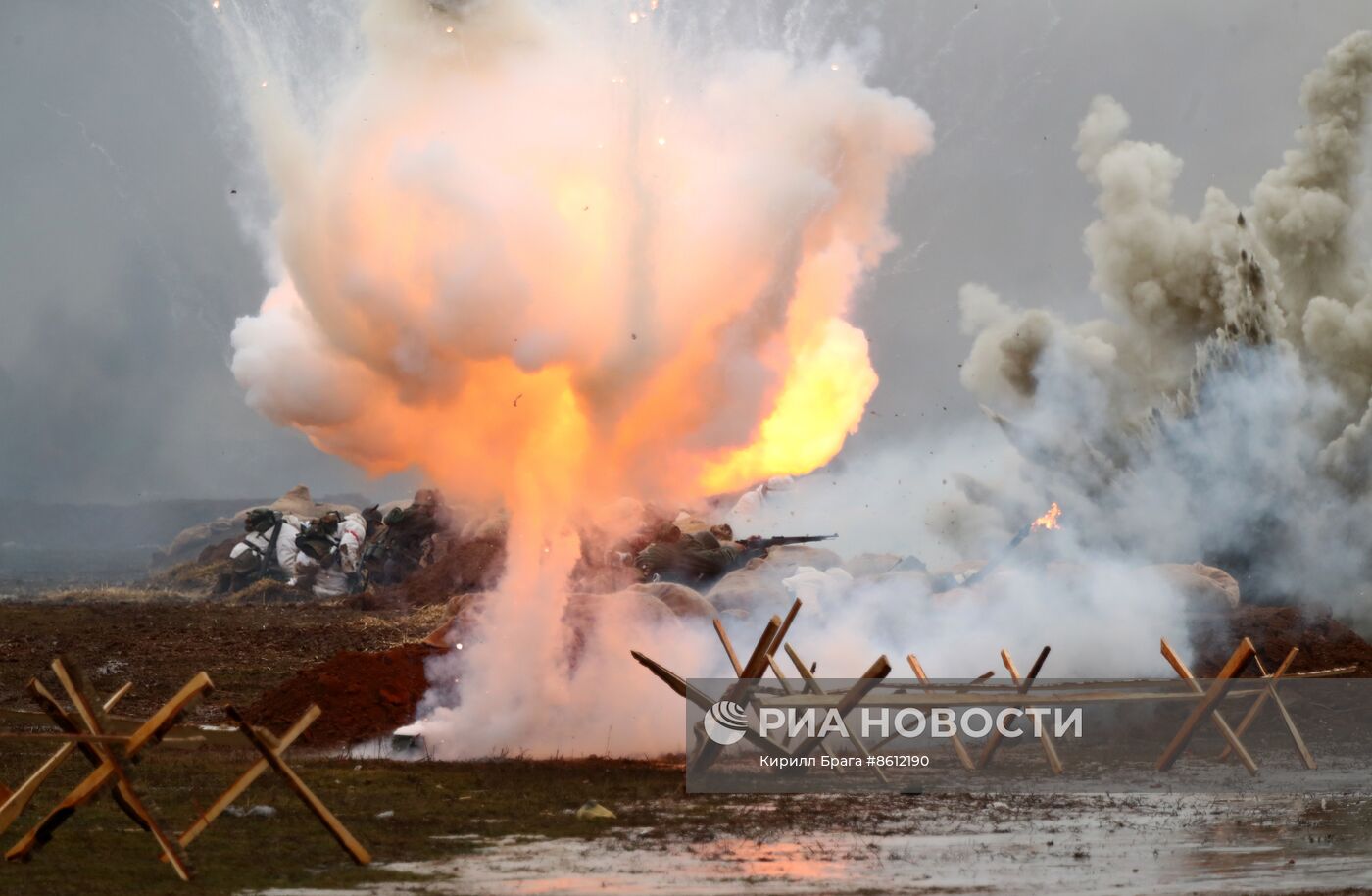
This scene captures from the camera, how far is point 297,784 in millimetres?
12891

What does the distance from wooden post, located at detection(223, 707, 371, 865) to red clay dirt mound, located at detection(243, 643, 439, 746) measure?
980 cm

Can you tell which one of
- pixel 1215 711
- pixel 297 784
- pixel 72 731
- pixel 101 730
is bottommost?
pixel 297 784

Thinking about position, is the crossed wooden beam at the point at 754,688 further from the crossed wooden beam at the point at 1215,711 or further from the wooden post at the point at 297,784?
the wooden post at the point at 297,784

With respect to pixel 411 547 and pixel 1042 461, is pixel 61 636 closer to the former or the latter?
pixel 411 547

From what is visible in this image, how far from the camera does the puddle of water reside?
12.8 m

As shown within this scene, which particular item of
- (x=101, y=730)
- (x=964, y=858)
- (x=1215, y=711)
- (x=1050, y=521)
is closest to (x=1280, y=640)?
(x=1050, y=521)

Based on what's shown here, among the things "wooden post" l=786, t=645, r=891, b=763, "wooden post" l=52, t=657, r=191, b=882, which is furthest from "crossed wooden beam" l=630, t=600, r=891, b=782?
"wooden post" l=52, t=657, r=191, b=882

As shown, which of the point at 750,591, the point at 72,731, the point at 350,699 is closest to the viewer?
the point at 72,731

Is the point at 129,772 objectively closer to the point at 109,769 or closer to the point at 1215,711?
the point at 109,769

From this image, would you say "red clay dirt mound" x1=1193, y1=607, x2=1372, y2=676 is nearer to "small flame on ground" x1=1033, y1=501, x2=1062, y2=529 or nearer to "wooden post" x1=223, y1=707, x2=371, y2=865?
"small flame on ground" x1=1033, y1=501, x2=1062, y2=529

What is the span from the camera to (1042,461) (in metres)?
52.6

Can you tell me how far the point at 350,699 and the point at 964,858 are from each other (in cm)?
1219

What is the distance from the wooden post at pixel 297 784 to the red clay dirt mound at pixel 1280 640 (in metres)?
22.6

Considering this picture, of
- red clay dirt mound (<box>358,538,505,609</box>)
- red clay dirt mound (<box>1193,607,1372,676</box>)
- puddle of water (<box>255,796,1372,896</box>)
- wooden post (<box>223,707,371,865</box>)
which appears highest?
red clay dirt mound (<box>358,538,505,609</box>)
